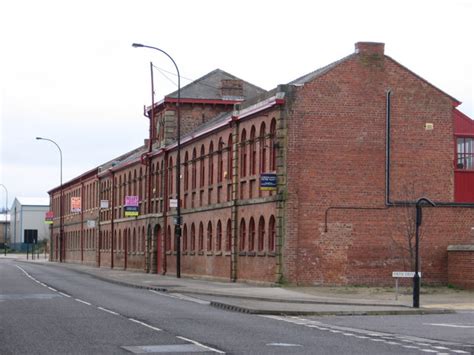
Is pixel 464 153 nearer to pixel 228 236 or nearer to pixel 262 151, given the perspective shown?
pixel 262 151

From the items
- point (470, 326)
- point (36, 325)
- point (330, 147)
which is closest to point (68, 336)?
point (36, 325)

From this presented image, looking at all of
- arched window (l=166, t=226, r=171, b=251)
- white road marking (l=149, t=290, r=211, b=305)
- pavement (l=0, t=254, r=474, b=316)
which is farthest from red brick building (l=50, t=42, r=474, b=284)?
arched window (l=166, t=226, r=171, b=251)

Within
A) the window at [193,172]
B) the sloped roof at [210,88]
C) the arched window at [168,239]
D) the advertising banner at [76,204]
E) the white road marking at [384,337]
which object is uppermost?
the sloped roof at [210,88]

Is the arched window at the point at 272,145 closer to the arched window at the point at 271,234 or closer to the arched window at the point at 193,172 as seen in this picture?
the arched window at the point at 271,234

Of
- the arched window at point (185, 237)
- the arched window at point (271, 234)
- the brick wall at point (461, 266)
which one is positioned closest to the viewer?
the brick wall at point (461, 266)

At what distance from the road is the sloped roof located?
34.8 meters

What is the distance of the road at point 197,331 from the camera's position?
17516 millimetres

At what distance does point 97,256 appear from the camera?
86.4 metres

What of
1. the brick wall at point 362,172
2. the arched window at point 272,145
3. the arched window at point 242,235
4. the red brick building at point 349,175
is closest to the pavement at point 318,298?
the red brick building at point 349,175

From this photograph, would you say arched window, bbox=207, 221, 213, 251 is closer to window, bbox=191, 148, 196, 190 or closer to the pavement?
window, bbox=191, 148, 196, 190

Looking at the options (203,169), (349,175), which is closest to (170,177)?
(203,169)

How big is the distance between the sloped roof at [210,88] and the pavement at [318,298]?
22035 mm

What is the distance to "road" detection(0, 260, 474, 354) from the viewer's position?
17516 mm

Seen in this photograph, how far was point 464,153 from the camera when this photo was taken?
145 ft
